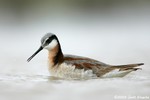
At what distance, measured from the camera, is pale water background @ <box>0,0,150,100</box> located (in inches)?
439

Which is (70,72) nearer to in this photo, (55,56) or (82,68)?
(82,68)

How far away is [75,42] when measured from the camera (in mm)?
20000

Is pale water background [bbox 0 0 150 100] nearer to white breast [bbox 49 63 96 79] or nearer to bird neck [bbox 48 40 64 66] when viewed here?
white breast [bbox 49 63 96 79]

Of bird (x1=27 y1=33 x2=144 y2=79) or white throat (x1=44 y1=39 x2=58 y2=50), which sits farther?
white throat (x1=44 y1=39 x2=58 y2=50)

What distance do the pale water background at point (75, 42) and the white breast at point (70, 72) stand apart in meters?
0.23

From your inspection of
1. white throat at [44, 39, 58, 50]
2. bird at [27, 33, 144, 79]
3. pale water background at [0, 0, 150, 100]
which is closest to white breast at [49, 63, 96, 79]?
bird at [27, 33, 144, 79]

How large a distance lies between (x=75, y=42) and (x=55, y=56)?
6.29 meters

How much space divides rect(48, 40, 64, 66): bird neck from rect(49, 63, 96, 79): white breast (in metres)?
0.25

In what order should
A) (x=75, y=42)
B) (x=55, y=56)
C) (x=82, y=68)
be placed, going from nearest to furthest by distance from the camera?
(x=82, y=68)
(x=55, y=56)
(x=75, y=42)

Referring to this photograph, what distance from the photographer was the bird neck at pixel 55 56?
13.6m

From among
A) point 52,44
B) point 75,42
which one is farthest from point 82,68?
point 75,42

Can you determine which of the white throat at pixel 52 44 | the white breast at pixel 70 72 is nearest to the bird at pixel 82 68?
the white breast at pixel 70 72

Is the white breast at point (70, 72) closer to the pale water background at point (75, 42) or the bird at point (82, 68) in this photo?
the bird at point (82, 68)

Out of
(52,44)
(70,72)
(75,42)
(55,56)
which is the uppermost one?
(75,42)
